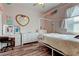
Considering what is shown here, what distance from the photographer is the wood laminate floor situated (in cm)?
167

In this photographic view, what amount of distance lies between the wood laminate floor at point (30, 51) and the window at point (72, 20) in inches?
19.6

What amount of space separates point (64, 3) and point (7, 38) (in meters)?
1.03

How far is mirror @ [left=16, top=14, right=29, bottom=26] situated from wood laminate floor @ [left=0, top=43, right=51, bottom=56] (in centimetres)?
36

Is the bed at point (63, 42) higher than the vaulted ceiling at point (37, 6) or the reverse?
the reverse

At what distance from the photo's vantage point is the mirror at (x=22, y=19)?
174 centimetres

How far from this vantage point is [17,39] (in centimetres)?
174

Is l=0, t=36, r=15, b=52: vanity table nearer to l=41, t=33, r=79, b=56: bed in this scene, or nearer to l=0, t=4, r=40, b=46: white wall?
l=0, t=4, r=40, b=46: white wall

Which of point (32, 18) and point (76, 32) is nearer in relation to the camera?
point (76, 32)

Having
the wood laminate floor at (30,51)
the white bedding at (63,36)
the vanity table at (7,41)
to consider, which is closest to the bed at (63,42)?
the white bedding at (63,36)

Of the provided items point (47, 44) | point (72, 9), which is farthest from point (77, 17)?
point (47, 44)

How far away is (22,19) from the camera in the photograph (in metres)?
1.78

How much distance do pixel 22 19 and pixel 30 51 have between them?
53 cm

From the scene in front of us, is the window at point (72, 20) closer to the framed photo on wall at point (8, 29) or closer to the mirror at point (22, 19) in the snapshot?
the mirror at point (22, 19)

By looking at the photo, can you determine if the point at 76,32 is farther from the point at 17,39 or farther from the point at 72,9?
the point at 17,39
